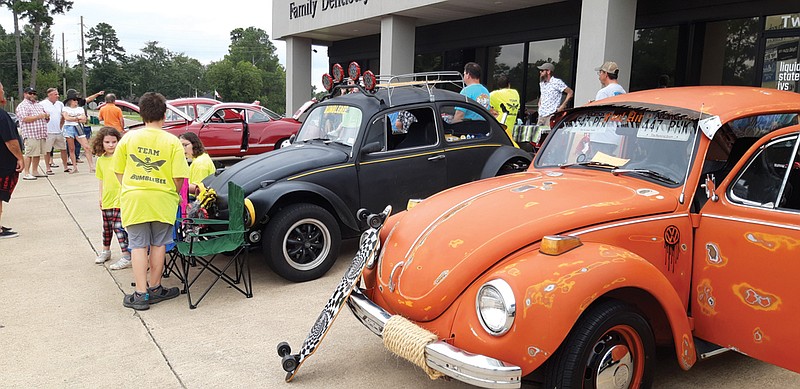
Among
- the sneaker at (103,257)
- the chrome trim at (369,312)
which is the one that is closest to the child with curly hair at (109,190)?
the sneaker at (103,257)

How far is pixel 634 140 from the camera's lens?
370 cm

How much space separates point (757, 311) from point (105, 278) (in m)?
5.49

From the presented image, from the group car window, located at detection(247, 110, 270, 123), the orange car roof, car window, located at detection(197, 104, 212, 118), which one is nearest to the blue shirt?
the orange car roof

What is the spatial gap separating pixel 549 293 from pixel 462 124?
404 centimetres

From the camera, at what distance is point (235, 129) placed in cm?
1354

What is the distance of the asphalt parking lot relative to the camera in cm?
358

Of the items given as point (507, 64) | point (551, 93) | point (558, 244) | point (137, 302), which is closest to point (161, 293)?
point (137, 302)

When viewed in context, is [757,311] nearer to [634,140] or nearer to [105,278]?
[634,140]

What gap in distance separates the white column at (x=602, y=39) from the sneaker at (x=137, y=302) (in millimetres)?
7796

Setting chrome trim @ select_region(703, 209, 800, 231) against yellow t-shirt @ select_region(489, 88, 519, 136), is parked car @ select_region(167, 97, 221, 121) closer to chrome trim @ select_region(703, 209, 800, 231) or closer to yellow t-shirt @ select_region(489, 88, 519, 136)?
yellow t-shirt @ select_region(489, 88, 519, 136)

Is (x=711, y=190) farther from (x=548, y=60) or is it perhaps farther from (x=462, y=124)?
(x=548, y=60)

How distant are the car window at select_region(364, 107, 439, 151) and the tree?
119 metres

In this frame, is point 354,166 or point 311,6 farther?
point 311,6

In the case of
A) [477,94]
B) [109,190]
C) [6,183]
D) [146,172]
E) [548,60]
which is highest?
[548,60]
